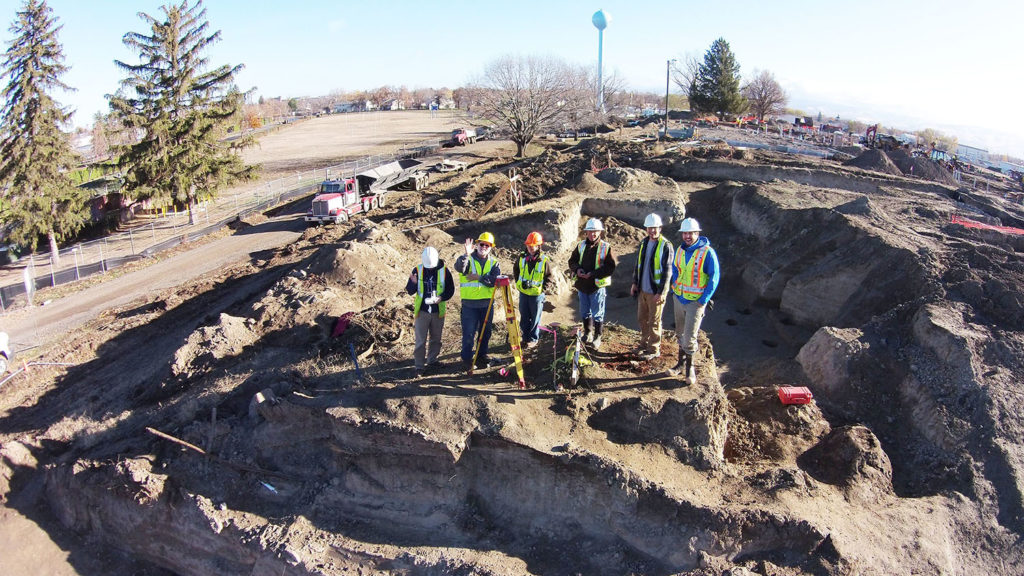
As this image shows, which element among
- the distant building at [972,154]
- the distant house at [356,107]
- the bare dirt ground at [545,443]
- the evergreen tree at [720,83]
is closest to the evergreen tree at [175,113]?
the bare dirt ground at [545,443]

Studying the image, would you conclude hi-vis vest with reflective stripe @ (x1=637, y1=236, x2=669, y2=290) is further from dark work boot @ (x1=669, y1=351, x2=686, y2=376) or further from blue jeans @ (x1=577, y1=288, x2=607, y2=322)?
Result: dark work boot @ (x1=669, y1=351, x2=686, y2=376)

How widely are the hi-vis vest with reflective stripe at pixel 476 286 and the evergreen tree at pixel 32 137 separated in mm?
21224

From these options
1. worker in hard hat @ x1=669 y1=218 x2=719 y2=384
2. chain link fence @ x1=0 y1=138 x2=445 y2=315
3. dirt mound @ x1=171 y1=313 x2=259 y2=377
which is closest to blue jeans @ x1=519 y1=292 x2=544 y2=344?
worker in hard hat @ x1=669 y1=218 x2=719 y2=384

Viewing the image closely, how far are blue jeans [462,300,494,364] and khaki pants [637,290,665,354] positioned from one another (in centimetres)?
209

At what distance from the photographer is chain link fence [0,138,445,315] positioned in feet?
64.2

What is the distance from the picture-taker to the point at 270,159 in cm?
4766

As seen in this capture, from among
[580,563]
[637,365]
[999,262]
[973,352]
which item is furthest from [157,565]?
[999,262]

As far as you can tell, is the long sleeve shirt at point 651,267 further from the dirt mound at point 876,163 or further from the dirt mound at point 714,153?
the dirt mound at point 876,163

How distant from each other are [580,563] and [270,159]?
47887 millimetres

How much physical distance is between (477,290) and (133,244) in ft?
71.1

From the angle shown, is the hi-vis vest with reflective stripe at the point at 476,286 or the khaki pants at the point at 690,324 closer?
the khaki pants at the point at 690,324

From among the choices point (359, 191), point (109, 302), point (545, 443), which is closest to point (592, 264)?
point (545, 443)

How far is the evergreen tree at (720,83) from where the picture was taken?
43219 millimetres

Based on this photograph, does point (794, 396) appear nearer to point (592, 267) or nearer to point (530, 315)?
point (592, 267)
